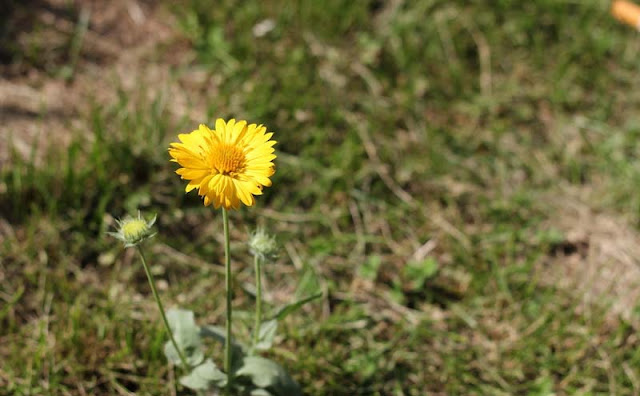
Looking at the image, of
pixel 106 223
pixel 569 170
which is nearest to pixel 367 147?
pixel 569 170

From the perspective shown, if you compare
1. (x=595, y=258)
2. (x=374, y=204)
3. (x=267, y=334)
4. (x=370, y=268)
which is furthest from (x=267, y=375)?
(x=595, y=258)

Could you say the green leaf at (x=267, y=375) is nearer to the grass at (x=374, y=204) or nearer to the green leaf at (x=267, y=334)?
the green leaf at (x=267, y=334)

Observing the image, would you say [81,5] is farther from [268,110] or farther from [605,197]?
[605,197]

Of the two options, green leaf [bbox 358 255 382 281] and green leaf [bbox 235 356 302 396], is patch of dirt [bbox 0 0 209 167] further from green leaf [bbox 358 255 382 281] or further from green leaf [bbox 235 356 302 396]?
green leaf [bbox 235 356 302 396]

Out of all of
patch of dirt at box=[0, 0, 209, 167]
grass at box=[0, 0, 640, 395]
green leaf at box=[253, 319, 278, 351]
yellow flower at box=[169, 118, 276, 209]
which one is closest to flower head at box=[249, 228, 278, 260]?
yellow flower at box=[169, 118, 276, 209]

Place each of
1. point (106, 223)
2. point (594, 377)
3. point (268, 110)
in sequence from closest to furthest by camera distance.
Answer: point (594, 377) < point (106, 223) < point (268, 110)

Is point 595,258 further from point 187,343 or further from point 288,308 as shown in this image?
point 187,343
